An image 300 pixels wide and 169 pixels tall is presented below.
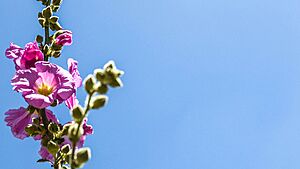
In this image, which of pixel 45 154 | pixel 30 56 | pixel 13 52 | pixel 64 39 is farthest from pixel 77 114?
pixel 64 39

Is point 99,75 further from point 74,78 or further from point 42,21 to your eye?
point 42,21

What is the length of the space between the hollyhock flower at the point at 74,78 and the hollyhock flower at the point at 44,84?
6 centimetres

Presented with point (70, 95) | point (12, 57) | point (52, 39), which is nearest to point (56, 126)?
point (70, 95)

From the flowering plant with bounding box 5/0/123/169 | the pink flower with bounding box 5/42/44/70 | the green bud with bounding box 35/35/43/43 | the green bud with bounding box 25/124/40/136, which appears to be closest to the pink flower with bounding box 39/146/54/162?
the flowering plant with bounding box 5/0/123/169

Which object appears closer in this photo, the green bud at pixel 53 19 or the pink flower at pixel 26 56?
the pink flower at pixel 26 56

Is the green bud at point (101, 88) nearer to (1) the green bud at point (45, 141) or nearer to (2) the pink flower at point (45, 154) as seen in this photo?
(1) the green bud at point (45, 141)

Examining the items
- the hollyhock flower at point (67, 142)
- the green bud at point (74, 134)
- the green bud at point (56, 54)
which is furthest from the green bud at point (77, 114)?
the green bud at point (56, 54)

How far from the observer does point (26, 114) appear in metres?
2.80

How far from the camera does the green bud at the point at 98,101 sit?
1.64 meters

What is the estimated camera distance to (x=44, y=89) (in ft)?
9.18

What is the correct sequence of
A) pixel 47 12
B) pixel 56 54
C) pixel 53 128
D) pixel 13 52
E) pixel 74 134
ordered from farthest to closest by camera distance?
pixel 47 12 → pixel 56 54 → pixel 13 52 → pixel 53 128 → pixel 74 134

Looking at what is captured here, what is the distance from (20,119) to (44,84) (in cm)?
26

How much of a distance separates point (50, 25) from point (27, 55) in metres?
0.54

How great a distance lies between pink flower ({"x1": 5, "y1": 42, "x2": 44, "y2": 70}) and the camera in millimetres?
2762
